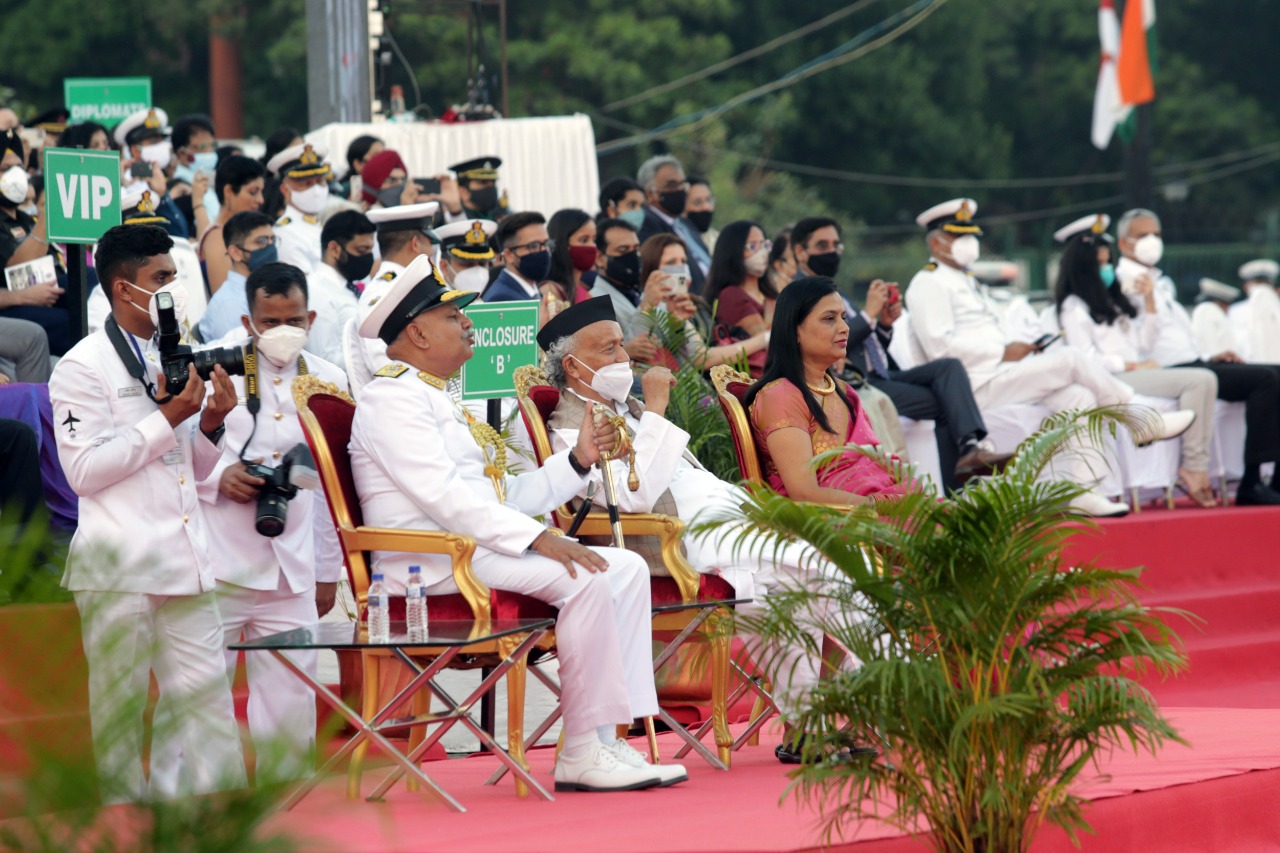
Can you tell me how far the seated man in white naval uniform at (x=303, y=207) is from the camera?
848 centimetres

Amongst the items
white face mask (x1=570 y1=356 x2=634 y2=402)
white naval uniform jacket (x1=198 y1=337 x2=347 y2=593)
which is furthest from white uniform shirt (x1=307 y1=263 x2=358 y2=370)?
white face mask (x1=570 y1=356 x2=634 y2=402)

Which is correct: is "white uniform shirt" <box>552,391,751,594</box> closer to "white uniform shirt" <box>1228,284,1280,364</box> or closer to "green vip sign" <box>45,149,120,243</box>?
"green vip sign" <box>45,149,120,243</box>

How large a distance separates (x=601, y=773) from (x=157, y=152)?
21.5ft

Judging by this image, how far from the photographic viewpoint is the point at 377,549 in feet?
16.1

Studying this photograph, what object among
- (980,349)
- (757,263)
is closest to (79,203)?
(757,263)

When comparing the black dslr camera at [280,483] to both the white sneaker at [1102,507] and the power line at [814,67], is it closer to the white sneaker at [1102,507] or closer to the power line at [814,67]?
the white sneaker at [1102,507]

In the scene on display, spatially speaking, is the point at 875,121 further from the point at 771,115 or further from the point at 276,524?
the point at 276,524

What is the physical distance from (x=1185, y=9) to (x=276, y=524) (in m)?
32.5

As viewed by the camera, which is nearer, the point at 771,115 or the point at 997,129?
the point at 771,115

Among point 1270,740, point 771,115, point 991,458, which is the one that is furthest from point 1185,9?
point 1270,740

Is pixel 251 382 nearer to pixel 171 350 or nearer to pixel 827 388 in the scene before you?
pixel 171 350

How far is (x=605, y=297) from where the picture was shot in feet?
18.6

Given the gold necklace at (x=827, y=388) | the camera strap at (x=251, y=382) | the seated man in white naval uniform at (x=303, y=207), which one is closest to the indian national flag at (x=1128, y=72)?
the seated man in white naval uniform at (x=303, y=207)

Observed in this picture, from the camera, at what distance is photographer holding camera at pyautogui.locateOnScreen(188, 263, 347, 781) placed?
5195 millimetres
